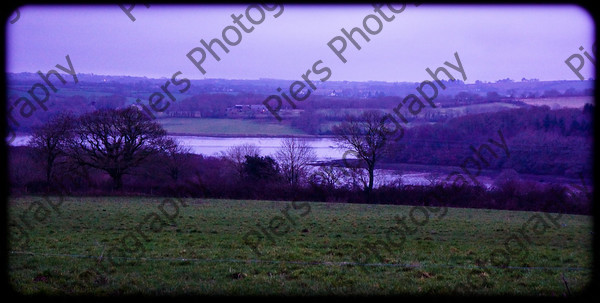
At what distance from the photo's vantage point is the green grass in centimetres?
1132

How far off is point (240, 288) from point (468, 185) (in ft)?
34.8

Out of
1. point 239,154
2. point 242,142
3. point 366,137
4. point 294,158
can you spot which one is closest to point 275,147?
point 294,158

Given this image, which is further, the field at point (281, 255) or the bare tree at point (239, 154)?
the bare tree at point (239, 154)

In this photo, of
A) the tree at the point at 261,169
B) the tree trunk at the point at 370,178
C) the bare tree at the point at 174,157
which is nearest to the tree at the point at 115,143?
the bare tree at the point at 174,157

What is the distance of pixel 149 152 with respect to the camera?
1642 cm

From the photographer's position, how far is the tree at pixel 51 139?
12.8 m

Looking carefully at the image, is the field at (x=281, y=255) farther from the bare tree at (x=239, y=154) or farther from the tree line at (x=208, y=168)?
the bare tree at (x=239, y=154)

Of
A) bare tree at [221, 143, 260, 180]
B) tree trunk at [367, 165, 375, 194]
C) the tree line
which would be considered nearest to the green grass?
the tree line

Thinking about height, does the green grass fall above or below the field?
above

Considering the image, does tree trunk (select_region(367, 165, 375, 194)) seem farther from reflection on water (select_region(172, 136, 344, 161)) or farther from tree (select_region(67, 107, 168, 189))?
tree (select_region(67, 107, 168, 189))

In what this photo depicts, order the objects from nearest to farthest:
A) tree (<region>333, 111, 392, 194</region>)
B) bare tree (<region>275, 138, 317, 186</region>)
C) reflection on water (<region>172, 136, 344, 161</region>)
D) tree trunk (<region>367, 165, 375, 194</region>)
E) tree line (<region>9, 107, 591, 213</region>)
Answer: reflection on water (<region>172, 136, 344, 161</region>)
tree (<region>333, 111, 392, 194</region>)
tree line (<region>9, 107, 591, 213</region>)
bare tree (<region>275, 138, 317, 186</region>)
tree trunk (<region>367, 165, 375, 194</region>)

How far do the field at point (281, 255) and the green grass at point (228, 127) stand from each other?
1.94 meters

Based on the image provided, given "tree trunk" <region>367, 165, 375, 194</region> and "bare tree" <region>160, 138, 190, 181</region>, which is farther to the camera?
"tree trunk" <region>367, 165, 375, 194</region>

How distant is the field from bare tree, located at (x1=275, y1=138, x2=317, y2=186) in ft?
10.6
